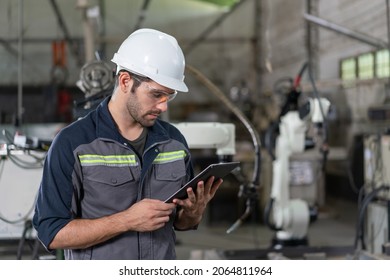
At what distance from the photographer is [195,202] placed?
1.41 meters

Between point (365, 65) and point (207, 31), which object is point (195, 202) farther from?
point (207, 31)

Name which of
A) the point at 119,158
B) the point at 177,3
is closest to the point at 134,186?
the point at 119,158

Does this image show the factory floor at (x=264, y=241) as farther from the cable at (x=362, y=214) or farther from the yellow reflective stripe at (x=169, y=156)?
→ the yellow reflective stripe at (x=169, y=156)

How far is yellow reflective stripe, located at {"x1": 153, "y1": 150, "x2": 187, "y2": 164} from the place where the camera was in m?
1.46

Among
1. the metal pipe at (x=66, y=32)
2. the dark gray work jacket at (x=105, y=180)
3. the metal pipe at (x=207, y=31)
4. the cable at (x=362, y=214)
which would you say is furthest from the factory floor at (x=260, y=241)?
the metal pipe at (x=207, y=31)

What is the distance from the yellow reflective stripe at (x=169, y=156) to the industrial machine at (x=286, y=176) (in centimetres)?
194

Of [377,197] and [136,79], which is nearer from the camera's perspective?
[136,79]

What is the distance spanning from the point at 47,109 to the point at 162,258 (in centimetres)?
541

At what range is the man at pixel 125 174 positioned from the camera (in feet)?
4.40

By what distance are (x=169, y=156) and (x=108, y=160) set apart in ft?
0.53

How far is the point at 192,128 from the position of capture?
2422mm

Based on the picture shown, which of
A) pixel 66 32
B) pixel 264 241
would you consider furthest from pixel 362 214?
pixel 66 32

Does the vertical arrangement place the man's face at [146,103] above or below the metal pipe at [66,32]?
below

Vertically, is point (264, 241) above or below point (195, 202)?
below
